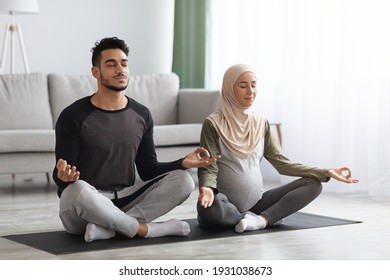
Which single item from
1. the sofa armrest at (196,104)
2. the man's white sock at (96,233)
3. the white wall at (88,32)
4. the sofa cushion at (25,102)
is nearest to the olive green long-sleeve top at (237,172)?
the man's white sock at (96,233)

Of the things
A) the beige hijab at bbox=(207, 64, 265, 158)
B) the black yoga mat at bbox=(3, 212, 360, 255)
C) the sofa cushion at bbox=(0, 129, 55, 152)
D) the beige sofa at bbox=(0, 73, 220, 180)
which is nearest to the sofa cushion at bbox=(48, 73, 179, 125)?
the beige sofa at bbox=(0, 73, 220, 180)

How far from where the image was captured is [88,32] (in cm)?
722

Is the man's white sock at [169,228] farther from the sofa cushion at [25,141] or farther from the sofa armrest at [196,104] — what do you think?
the sofa armrest at [196,104]

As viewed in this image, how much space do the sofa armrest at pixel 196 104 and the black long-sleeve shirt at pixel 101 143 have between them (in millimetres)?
2516

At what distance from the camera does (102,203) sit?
10.6 ft

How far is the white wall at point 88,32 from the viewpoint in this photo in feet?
23.1

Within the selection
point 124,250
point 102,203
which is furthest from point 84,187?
point 124,250

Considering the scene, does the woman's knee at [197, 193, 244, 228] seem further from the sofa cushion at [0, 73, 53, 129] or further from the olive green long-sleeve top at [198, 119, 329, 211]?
the sofa cushion at [0, 73, 53, 129]

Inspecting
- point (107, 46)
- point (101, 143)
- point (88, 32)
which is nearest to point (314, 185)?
point (101, 143)

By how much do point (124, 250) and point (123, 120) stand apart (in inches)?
23.9

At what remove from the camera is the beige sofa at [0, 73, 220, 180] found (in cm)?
531

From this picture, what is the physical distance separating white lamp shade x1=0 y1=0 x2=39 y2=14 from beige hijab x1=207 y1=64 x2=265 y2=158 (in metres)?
3.04
